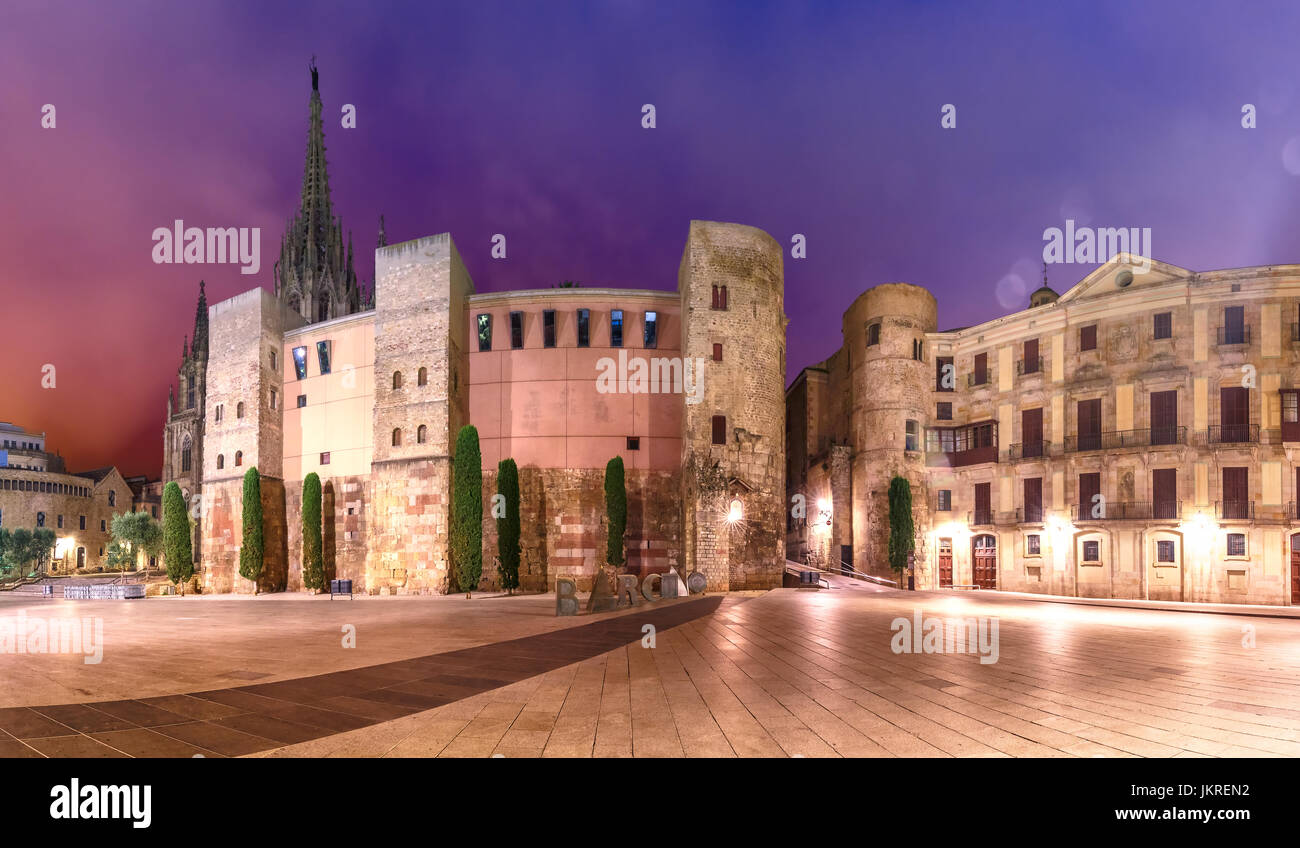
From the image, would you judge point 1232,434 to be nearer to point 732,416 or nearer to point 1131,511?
point 1131,511

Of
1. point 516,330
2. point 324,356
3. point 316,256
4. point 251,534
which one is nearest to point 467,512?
point 516,330

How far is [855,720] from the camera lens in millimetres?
6129

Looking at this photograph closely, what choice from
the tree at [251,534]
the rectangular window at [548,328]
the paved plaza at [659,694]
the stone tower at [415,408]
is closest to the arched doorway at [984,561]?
the paved plaza at [659,694]

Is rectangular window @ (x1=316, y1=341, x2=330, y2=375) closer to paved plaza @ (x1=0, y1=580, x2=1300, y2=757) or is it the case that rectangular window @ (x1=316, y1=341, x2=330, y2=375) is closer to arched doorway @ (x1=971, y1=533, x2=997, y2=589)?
paved plaza @ (x1=0, y1=580, x2=1300, y2=757)

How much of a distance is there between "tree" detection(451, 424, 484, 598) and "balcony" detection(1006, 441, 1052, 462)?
2540 cm

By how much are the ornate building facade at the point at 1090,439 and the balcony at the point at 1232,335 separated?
0.06m

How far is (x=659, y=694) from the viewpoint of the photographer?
731 cm

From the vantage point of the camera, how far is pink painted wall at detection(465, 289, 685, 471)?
28.7 m

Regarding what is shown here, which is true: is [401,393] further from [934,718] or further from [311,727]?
[934,718]

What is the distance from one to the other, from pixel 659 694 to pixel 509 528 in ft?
67.6

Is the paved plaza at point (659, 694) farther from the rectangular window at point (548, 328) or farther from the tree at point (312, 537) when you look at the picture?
the rectangular window at point (548, 328)

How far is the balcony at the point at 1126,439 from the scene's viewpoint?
26.3m

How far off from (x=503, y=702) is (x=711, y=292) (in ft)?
74.8
